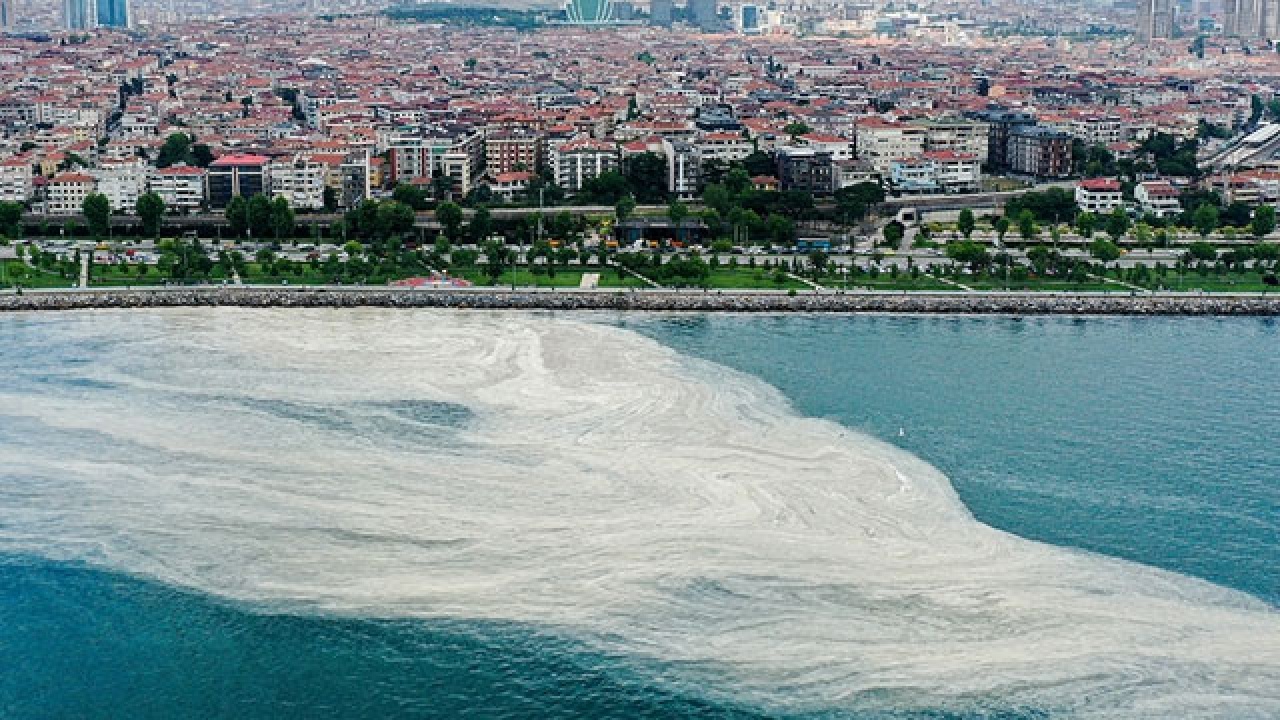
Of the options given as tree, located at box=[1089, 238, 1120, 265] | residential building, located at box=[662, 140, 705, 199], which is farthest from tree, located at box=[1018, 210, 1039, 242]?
residential building, located at box=[662, 140, 705, 199]

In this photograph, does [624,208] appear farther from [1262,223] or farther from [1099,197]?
[1262,223]

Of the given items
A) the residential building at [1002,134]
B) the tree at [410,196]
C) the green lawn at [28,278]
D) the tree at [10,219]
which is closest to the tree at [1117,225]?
the residential building at [1002,134]

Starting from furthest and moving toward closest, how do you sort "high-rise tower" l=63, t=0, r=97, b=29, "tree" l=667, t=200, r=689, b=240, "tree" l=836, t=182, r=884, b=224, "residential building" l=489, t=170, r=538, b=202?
"high-rise tower" l=63, t=0, r=97, b=29
"residential building" l=489, t=170, r=538, b=202
"tree" l=836, t=182, r=884, b=224
"tree" l=667, t=200, r=689, b=240

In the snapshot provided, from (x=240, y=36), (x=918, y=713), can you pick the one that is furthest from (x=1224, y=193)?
(x=240, y=36)

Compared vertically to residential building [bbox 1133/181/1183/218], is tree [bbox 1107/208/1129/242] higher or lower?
lower

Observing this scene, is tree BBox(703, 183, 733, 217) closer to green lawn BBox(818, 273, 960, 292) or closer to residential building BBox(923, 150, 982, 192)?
green lawn BBox(818, 273, 960, 292)
